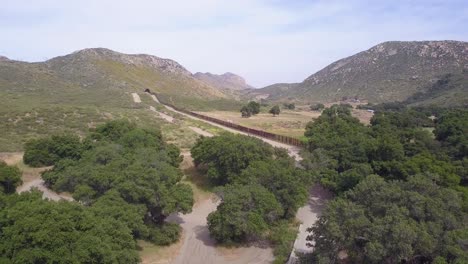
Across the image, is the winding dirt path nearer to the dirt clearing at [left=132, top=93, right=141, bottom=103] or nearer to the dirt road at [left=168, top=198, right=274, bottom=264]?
the dirt road at [left=168, top=198, right=274, bottom=264]

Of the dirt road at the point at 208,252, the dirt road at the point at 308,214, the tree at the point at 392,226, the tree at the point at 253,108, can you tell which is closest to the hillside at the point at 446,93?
the tree at the point at 253,108

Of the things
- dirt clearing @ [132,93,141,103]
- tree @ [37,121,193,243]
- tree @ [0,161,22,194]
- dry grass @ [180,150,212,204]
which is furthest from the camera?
dirt clearing @ [132,93,141,103]

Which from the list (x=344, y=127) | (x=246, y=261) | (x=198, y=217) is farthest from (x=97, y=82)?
(x=246, y=261)

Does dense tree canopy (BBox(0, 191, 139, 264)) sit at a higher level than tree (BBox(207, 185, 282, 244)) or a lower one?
higher

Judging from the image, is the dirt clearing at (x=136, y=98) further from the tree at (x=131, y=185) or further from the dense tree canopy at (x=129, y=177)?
the tree at (x=131, y=185)

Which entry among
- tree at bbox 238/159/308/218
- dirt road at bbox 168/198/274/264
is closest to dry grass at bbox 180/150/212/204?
tree at bbox 238/159/308/218

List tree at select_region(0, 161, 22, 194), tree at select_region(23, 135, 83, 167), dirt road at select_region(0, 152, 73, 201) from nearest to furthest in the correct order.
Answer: tree at select_region(0, 161, 22, 194) → dirt road at select_region(0, 152, 73, 201) → tree at select_region(23, 135, 83, 167)

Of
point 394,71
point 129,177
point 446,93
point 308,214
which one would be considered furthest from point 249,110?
point 394,71

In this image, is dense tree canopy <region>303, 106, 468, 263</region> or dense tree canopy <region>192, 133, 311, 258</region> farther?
dense tree canopy <region>192, 133, 311, 258</region>
